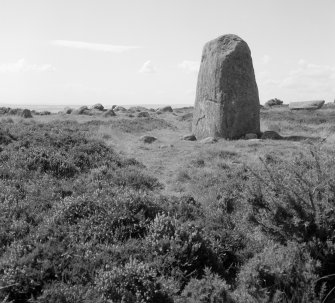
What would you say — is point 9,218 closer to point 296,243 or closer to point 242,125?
point 296,243

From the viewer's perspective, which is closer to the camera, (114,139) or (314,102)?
(114,139)

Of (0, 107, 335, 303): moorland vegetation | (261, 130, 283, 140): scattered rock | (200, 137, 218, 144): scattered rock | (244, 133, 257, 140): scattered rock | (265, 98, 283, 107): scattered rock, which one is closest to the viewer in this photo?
(0, 107, 335, 303): moorland vegetation

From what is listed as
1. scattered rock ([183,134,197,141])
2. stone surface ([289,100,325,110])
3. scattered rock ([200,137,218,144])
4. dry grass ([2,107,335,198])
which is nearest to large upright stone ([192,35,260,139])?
scattered rock ([183,134,197,141])

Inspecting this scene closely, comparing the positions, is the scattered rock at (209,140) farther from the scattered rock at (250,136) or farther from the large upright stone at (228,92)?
the scattered rock at (250,136)

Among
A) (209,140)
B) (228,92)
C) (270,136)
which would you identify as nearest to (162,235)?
(209,140)

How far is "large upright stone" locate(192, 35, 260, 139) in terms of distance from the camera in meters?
18.9

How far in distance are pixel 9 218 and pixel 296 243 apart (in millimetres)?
5611

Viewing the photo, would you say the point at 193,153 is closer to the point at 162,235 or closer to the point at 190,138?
the point at 190,138

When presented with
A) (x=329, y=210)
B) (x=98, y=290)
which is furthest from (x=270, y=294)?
(x=98, y=290)

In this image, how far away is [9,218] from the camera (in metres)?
7.93

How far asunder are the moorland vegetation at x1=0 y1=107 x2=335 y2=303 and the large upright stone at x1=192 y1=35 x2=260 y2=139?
23.8 feet

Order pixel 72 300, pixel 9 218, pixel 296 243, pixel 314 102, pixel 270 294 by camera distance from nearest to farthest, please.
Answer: pixel 72 300 < pixel 270 294 < pixel 296 243 < pixel 9 218 < pixel 314 102

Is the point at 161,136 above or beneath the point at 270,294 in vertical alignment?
above

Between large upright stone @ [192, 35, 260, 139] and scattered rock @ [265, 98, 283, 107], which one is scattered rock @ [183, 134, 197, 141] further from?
scattered rock @ [265, 98, 283, 107]
